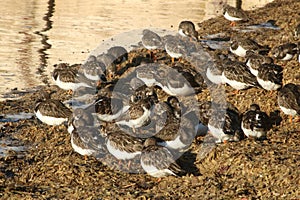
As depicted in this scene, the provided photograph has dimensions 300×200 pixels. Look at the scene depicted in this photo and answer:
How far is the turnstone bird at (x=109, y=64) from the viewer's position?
1477cm

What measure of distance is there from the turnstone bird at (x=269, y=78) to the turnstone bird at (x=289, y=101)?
0.72 meters

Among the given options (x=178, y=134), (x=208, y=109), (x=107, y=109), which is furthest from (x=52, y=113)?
(x=208, y=109)

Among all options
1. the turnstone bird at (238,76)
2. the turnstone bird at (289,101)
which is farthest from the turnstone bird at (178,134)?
the turnstone bird at (238,76)

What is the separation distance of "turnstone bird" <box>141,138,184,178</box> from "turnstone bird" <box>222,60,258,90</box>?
11.8 ft

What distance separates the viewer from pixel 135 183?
30.7 feet

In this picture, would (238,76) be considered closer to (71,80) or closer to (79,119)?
(79,119)

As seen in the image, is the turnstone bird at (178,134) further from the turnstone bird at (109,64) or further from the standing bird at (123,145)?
the turnstone bird at (109,64)

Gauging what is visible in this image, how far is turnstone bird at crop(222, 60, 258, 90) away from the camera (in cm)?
1233

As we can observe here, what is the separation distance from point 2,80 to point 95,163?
7.19 meters

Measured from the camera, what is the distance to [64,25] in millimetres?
24031

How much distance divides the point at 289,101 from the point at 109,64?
A: 5.62 meters

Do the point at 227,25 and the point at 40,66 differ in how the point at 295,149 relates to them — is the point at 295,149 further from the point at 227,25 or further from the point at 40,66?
the point at 227,25

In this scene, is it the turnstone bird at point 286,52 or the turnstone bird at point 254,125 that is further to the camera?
the turnstone bird at point 286,52

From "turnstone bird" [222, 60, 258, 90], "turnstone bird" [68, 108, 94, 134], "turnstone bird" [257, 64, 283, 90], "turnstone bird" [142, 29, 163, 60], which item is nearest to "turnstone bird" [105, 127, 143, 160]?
"turnstone bird" [68, 108, 94, 134]
